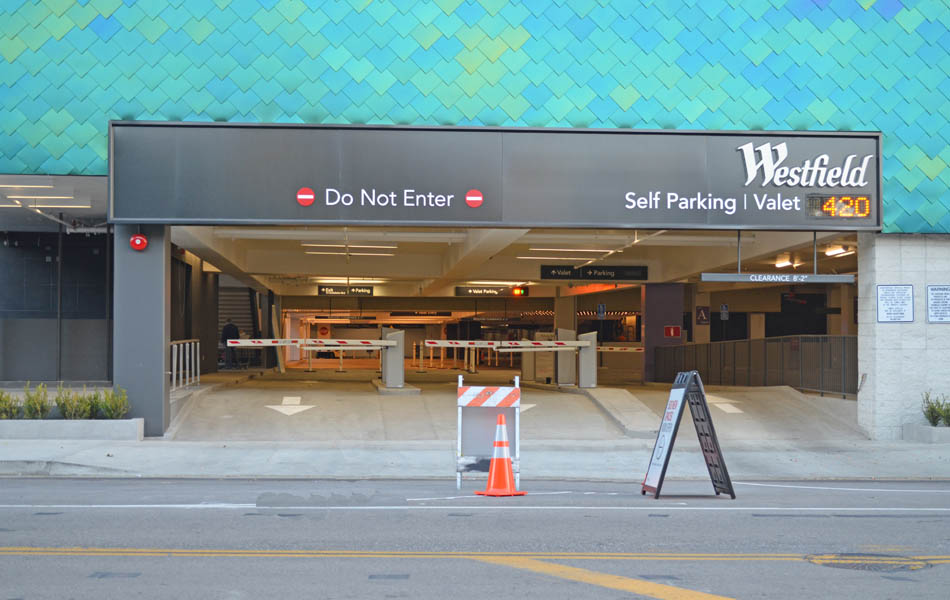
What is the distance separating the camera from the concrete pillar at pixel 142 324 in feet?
49.9

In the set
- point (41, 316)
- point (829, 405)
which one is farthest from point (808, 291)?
point (41, 316)

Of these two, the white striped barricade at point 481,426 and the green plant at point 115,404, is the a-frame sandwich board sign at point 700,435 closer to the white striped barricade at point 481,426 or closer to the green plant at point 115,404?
the white striped barricade at point 481,426

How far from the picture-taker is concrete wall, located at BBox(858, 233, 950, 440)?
16250mm

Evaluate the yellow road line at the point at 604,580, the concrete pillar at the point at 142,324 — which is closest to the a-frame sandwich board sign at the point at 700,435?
the yellow road line at the point at 604,580

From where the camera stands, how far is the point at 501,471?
1119 centimetres

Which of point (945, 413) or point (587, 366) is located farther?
point (587, 366)

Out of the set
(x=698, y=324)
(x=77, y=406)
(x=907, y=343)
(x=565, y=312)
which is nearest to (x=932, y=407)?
(x=907, y=343)

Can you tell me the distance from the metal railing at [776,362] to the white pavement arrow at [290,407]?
412 inches

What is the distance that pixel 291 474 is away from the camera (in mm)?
12805

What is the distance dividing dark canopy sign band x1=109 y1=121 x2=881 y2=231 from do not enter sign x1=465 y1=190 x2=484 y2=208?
0.02 meters

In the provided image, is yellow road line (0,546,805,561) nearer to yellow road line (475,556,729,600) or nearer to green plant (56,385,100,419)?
yellow road line (475,556,729,600)

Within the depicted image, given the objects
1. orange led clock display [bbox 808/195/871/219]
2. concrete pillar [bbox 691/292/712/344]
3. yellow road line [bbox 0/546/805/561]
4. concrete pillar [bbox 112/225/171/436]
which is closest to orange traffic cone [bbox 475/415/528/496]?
yellow road line [bbox 0/546/805/561]

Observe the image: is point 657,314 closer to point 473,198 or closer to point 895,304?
point 895,304

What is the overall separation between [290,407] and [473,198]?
571 centimetres
